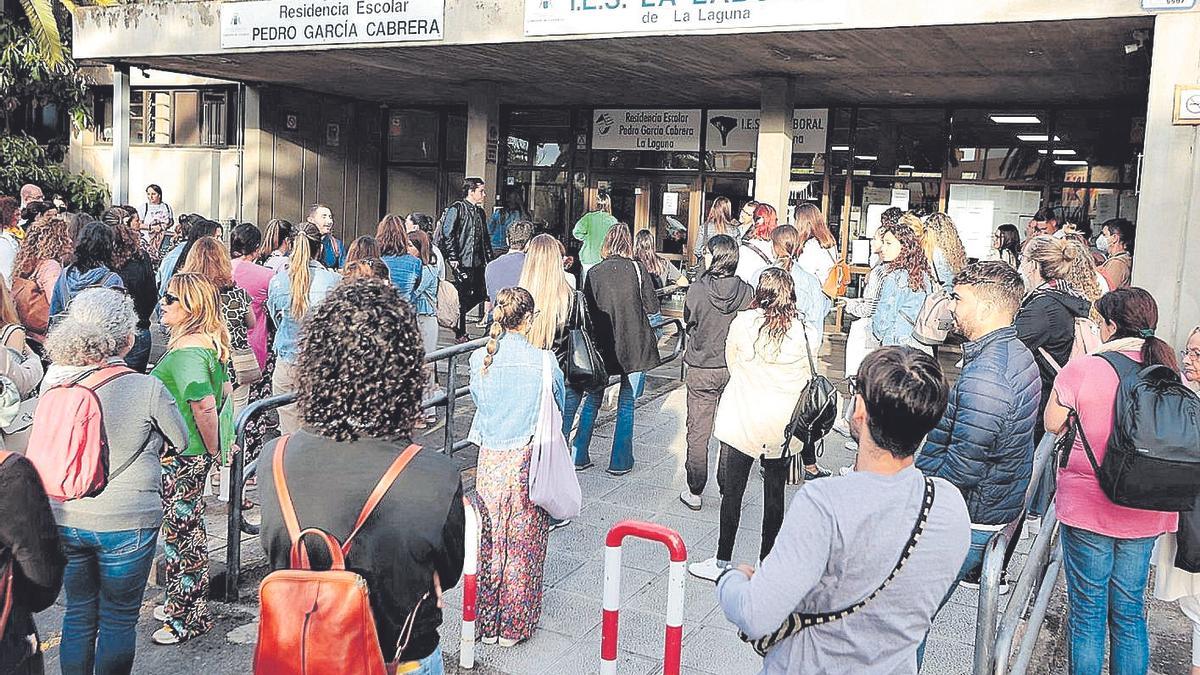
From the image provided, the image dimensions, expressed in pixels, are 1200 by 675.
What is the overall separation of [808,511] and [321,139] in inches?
696

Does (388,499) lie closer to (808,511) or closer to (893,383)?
(808,511)

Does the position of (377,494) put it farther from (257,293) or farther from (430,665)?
(257,293)

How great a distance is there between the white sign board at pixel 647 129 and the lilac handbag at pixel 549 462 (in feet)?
41.1

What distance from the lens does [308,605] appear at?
253cm

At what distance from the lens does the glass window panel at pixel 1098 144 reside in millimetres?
14117

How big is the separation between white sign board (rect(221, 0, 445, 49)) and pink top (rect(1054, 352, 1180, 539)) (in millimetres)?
9421

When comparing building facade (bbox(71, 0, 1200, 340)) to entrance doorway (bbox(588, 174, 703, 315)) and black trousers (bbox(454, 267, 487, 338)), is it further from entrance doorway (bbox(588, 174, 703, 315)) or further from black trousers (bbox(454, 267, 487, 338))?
black trousers (bbox(454, 267, 487, 338))

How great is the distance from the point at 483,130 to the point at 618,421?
29.2ft

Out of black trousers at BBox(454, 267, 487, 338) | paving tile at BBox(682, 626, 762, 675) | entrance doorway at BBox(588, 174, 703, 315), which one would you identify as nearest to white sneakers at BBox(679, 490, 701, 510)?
paving tile at BBox(682, 626, 762, 675)

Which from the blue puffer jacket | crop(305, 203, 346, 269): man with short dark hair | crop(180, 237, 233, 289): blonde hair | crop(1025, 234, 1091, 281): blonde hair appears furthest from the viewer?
crop(305, 203, 346, 269): man with short dark hair

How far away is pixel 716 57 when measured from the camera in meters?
12.2

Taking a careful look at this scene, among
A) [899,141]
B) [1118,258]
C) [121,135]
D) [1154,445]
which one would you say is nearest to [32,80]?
[121,135]

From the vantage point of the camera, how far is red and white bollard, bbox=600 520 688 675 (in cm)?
369

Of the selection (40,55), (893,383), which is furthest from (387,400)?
(40,55)
